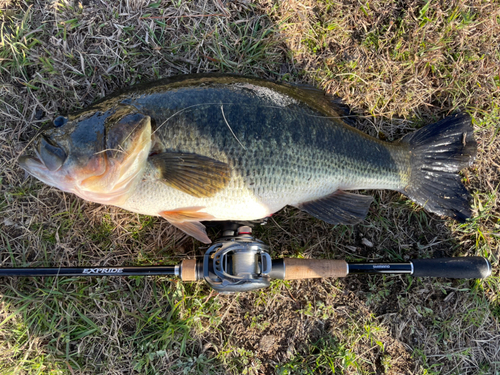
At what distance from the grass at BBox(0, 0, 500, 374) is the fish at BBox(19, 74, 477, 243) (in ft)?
1.55

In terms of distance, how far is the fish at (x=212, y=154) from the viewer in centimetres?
191

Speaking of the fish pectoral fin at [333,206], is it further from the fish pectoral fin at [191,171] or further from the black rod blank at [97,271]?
the black rod blank at [97,271]

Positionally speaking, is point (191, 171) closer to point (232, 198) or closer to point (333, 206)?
point (232, 198)

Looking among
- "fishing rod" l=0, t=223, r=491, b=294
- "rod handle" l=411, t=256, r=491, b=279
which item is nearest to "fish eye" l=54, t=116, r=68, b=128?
"fishing rod" l=0, t=223, r=491, b=294

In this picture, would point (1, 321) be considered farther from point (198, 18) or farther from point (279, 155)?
point (198, 18)

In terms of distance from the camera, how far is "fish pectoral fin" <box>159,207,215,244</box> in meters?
2.18

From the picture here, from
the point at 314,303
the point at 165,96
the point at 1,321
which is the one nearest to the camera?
the point at 165,96

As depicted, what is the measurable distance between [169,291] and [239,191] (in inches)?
42.7

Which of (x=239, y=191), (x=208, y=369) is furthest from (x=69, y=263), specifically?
(x=239, y=191)

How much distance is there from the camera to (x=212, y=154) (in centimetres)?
204

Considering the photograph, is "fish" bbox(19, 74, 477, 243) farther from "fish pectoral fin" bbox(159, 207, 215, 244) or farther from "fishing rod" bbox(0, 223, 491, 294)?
"fishing rod" bbox(0, 223, 491, 294)

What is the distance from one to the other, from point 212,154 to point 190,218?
493 mm

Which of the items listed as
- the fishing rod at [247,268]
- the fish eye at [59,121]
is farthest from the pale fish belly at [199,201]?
the fish eye at [59,121]

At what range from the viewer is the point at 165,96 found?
2.08m
